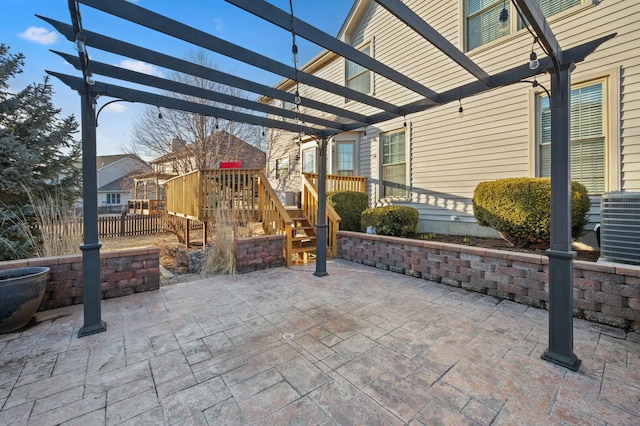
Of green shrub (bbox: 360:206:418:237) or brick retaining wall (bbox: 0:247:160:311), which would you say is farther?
green shrub (bbox: 360:206:418:237)

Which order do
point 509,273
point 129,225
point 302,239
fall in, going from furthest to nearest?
point 129,225
point 302,239
point 509,273

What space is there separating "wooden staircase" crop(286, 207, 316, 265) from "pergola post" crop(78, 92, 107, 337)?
131 inches

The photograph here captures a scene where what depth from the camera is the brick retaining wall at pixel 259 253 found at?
506 cm

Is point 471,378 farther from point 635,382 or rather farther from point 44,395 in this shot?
point 44,395

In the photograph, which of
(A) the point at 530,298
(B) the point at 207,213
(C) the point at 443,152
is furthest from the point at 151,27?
(C) the point at 443,152

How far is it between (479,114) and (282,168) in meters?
8.66

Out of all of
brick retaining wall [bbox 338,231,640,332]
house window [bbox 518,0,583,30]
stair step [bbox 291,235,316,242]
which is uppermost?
house window [bbox 518,0,583,30]

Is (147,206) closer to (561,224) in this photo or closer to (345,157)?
(345,157)

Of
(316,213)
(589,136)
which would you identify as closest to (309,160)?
(316,213)

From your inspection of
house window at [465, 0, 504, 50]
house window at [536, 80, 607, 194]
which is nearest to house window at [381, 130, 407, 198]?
house window at [465, 0, 504, 50]

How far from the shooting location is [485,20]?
5.91m

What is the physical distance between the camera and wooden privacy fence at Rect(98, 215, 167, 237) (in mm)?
11086

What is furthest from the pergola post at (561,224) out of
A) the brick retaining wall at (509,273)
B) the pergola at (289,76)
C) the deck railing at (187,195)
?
the deck railing at (187,195)

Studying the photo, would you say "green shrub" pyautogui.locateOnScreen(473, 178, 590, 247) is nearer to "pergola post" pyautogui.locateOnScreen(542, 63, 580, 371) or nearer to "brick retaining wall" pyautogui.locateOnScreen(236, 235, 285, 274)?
"pergola post" pyautogui.locateOnScreen(542, 63, 580, 371)
